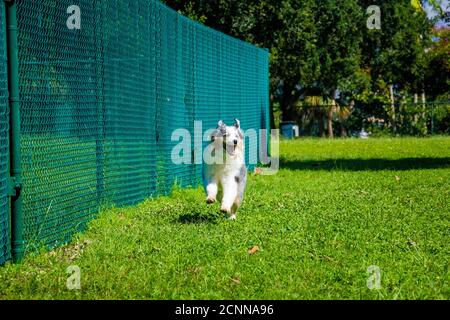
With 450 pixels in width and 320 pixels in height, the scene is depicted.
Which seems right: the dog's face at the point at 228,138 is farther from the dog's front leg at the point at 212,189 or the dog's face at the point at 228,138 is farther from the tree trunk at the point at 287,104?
the tree trunk at the point at 287,104

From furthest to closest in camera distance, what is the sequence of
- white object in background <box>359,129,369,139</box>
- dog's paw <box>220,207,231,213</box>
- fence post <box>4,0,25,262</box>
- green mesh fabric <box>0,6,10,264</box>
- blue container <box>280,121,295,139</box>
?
1. blue container <box>280,121,295,139</box>
2. white object in background <box>359,129,369,139</box>
3. dog's paw <box>220,207,231,213</box>
4. fence post <box>4,0,25,262</box>
5. green mesh fabric <box>0,6,10,264</box>

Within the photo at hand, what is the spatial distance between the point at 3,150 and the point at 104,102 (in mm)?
2624

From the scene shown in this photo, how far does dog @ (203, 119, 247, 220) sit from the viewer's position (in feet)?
27.8

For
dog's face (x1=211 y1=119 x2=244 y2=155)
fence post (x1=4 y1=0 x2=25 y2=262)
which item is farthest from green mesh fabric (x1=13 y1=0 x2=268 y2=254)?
dog's face (x1=211 y1=119 x2=244 y2=155)

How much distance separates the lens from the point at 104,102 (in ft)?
28.5

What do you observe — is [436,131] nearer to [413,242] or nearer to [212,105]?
[212,105]

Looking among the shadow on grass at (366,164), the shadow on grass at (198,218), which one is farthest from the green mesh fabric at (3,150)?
the shadow on grass at (366,164)

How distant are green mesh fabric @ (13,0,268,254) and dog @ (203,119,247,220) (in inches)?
49.7

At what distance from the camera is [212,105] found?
44.1 ft

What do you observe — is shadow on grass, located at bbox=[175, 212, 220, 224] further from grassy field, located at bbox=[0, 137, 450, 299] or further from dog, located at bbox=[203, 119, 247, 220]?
dog, located at bbox=[203, 119, 247, 220]

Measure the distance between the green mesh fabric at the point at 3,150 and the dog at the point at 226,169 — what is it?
277cm

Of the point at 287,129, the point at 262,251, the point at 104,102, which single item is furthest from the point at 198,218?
Answer: the point at 287,129

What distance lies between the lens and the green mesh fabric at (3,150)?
240 inches

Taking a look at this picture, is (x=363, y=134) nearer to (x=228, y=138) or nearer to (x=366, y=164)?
(x=366, y=164)
